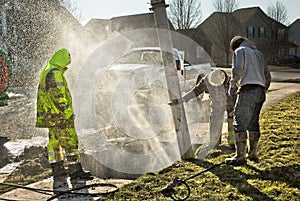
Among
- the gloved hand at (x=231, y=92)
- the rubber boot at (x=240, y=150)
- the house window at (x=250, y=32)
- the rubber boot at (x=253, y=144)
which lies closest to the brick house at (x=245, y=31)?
the house window at (x=250, y=32)

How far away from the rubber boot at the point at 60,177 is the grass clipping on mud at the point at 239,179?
840 millimetres

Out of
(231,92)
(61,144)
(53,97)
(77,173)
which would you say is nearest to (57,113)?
(53,97)

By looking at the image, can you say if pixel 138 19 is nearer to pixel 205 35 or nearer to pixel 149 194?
pixel 205 35

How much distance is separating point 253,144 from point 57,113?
8.17 ft

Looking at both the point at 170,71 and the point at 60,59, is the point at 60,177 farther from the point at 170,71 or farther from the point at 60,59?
the point at 170,71

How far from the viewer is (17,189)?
171 inches

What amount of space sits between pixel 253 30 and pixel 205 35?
11.0 m

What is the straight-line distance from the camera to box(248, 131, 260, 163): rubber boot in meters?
4.80

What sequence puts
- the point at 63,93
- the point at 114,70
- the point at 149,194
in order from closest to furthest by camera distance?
the point at 149,194
the point at 63,93
the point at 114,70

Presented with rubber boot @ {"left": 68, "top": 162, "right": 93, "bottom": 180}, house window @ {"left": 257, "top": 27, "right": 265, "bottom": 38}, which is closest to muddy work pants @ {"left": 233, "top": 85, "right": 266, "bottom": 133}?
rubber boot @ {"left": 68, "top": 162, "right": 93, "bottom": 180}

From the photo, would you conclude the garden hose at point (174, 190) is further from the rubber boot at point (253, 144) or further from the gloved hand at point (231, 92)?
the gloved hand at point (231, 92)

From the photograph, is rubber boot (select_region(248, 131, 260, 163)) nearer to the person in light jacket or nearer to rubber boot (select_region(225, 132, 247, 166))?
the person in light jacket

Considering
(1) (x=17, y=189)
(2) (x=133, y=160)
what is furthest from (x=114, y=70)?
(1) (x=17, y=189)

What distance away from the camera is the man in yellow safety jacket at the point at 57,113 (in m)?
4.86
